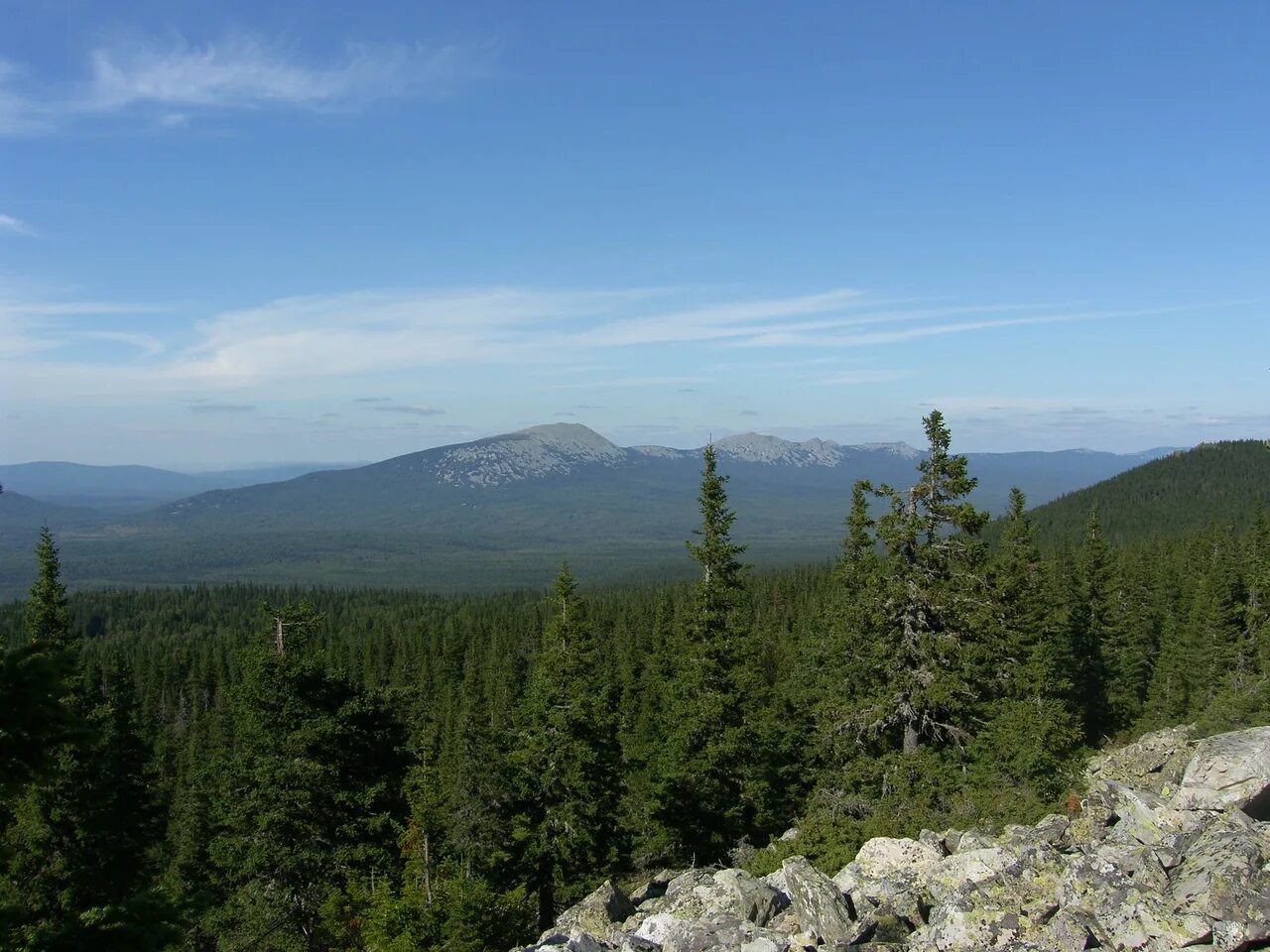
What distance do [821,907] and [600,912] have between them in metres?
5.10

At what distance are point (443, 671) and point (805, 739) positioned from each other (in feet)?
191

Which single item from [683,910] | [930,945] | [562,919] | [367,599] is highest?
[930,945]

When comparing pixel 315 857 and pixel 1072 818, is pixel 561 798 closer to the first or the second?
pixel 315 857

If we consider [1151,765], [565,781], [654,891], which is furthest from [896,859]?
[1151,765]

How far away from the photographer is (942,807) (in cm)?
2069

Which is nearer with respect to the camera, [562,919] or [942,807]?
[562,919]

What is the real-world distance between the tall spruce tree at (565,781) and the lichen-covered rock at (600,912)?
740cm

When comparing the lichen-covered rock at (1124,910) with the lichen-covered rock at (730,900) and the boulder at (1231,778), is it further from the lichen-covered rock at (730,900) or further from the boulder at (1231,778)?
the lichen-covered rock at (730,900)

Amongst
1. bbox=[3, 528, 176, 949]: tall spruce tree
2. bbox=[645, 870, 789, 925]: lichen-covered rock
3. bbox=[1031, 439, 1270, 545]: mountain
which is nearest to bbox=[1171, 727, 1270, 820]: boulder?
bbox=[645, 870, 789, 925]: lichen-covered rock

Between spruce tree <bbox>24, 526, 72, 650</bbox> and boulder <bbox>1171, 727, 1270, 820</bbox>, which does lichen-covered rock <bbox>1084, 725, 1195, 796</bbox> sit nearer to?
boulder <bbox>1171, 727, 1270, 820</bbox>

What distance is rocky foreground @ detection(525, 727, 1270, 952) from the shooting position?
10141mm

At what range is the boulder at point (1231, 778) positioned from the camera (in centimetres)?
1357

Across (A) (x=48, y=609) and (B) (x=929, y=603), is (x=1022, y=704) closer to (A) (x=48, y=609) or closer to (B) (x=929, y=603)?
(B) (x=929, y=603)

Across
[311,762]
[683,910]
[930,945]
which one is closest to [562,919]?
[683,910]
